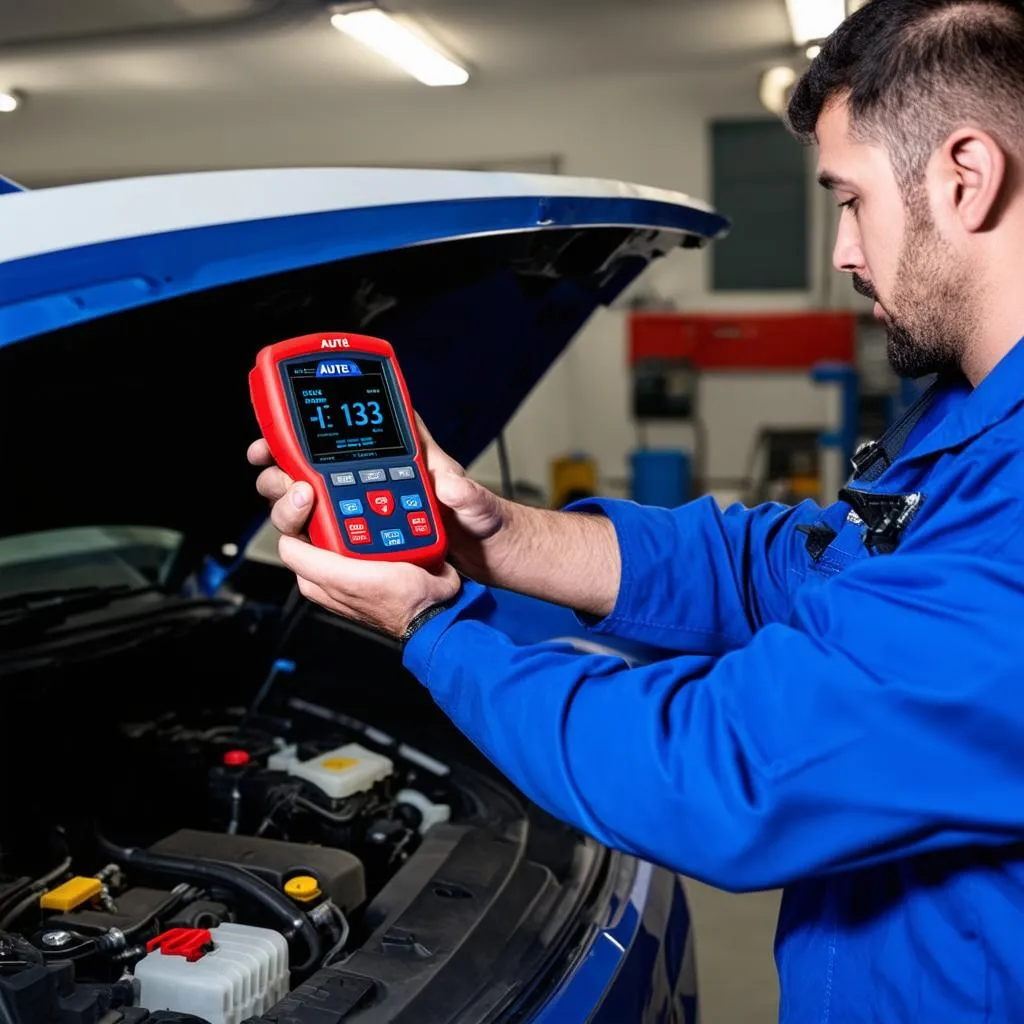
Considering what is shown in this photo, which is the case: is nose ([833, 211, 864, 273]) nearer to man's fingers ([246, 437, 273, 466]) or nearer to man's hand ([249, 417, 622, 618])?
man's hand ([249, 417, 622, 618])

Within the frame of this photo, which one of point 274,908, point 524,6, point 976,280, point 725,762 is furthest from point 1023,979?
point 524,6

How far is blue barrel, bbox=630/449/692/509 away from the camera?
7512 millimetres

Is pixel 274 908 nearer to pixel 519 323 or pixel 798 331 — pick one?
pixel 519 323

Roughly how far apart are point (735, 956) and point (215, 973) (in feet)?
6.04

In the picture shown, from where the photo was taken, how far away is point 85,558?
1991mm

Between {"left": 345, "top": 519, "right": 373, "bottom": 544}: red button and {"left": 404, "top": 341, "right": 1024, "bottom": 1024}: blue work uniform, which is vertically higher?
{"left": 345, "top": 519, "right": 373, "bottom": 544}: red button

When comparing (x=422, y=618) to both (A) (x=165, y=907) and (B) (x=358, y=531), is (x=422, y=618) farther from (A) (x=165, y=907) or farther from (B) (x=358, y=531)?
(A) (x=165, y=907)

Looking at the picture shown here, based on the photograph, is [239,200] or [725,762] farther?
[239,200]

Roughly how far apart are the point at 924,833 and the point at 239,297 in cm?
93

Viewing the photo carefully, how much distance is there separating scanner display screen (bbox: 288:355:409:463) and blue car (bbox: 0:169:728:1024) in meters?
0.11

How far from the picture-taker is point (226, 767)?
173 centimetres

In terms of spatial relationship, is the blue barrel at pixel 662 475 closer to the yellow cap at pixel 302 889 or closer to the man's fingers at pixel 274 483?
the yellow cap at pixel 302 889

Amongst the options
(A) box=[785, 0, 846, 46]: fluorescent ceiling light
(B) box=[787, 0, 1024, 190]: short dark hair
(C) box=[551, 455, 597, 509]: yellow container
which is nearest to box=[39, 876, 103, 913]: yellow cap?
(B) box=[787, 0, 1024, 190]: short dark hair

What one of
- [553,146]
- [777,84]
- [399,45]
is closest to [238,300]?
[399,45]
